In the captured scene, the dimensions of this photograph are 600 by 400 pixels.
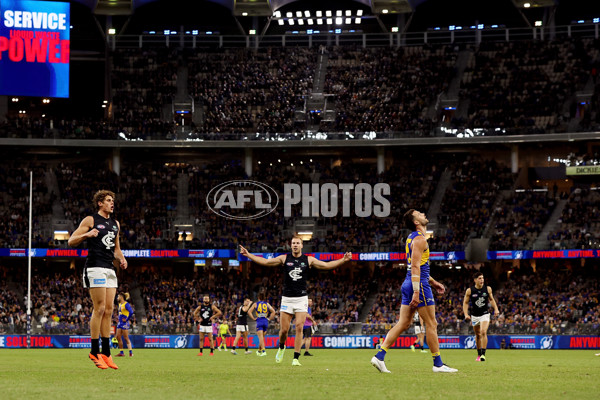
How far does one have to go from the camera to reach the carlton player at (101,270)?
13.8 m

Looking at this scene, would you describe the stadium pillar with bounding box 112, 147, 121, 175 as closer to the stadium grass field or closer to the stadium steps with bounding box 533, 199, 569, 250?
the stadium steps with bounding box 533, 199, 569, 250

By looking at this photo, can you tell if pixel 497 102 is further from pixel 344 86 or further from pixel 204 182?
pixel 204 182

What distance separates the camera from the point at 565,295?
50.0 metres

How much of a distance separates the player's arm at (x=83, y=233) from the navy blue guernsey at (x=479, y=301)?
13.1 metres

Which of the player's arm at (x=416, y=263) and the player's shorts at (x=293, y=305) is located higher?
the player's arm at (x=416, y=263)

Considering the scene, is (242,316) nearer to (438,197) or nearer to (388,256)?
(388,256)

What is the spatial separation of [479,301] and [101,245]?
42.7 feet

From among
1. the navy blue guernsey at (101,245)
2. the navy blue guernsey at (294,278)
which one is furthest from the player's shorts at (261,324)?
the navy blue guernsey at (101,245)

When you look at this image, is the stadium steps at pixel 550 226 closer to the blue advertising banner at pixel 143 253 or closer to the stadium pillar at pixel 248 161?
the blue advertising banner at pixel 143 253

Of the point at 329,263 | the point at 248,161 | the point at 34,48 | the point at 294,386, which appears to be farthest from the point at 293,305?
the point at 34,48

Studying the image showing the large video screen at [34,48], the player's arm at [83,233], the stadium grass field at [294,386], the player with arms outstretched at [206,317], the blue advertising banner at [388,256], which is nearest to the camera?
the stadium grass field at [294,386]

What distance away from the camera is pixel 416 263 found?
14312mm

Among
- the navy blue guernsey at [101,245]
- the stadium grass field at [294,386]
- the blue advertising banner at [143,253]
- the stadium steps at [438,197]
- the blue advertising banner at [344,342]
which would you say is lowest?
the blue advertising banner at [344,342]

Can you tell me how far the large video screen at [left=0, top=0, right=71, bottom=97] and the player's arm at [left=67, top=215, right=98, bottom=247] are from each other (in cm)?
4635
